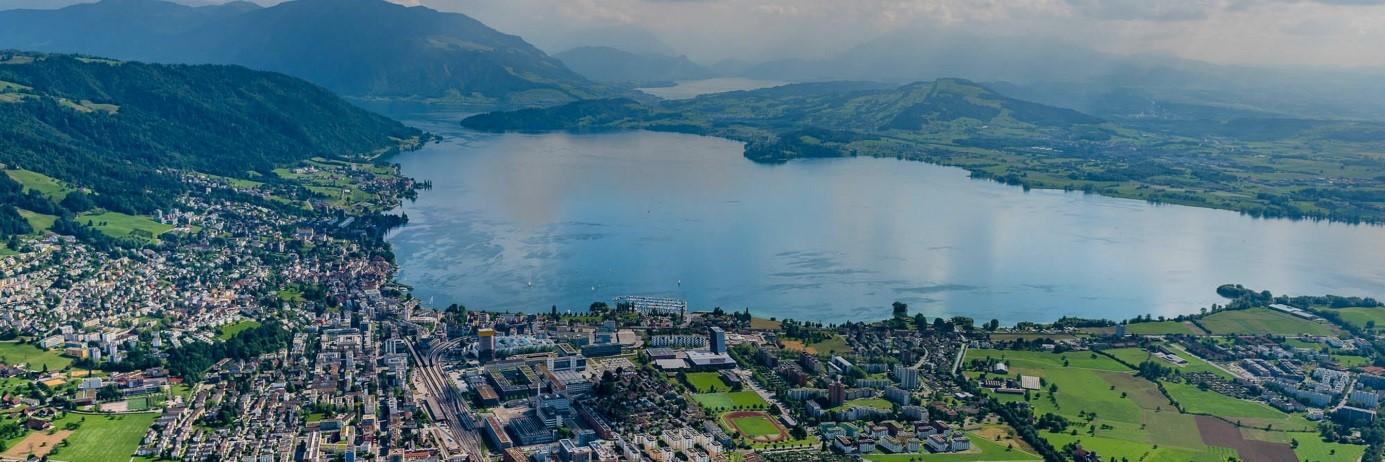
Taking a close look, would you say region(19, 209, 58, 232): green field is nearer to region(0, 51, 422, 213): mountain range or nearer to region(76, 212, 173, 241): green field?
region(76, 212, 173, 241): green field

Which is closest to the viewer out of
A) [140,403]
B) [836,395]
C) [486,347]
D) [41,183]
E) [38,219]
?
[140,403]

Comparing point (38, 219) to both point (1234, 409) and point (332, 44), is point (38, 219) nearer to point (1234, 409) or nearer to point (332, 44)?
point (1234, 409)

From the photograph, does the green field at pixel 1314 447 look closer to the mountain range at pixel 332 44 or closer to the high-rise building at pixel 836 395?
the high-rise building at pixel 836 395

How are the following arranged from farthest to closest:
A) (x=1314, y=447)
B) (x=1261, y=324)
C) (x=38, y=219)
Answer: (x=38, y=219) < (x=1261, y=324) < (x=1314, y=447)

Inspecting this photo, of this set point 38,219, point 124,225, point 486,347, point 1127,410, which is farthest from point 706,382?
point 38,219

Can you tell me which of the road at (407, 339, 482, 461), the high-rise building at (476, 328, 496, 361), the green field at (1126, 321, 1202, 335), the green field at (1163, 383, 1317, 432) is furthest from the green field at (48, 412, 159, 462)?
the green field at (1126, 321, 1202, 335)

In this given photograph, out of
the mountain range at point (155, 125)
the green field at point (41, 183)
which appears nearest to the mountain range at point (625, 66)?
the mountain range at point (155, 125)
